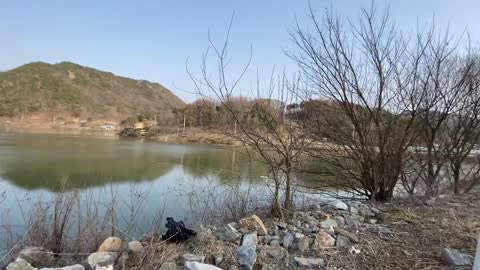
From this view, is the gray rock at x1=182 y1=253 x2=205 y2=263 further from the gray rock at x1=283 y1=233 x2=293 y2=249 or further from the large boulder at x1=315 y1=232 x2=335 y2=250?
the large boulder at x1=315 y1=232 x2=335 y2=250

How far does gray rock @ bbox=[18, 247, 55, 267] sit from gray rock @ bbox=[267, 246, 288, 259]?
73.3 inches

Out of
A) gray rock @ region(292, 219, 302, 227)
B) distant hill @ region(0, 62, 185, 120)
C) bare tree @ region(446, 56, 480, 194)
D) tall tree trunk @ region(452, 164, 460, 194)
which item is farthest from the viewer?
distant hill @ region(0, 62, 185, 120)

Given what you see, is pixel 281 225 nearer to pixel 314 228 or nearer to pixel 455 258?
pixel 314 228

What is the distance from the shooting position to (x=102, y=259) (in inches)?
103

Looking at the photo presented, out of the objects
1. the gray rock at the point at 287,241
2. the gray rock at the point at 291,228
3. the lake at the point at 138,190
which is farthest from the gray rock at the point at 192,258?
the lake at the point at 138,190

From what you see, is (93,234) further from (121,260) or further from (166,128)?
(166,128)

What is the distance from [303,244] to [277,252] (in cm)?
29

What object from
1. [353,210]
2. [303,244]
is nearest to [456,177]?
[353,210]

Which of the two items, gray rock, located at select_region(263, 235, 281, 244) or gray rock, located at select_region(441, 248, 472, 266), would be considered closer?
gray rock, located at select_region(441, 248, 472, 266)

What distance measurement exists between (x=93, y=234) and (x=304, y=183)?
3.64m

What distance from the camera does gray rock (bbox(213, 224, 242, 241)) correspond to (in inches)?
120

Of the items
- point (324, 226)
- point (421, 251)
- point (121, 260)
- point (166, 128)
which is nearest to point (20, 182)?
point (121, 260)

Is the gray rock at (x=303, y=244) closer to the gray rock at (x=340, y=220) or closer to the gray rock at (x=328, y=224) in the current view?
the gray rock at (x=328, y=224)

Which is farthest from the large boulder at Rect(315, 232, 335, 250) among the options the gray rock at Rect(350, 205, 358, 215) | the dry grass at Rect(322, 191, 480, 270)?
the gray rock at Rect(350, 205, 358, 215)
